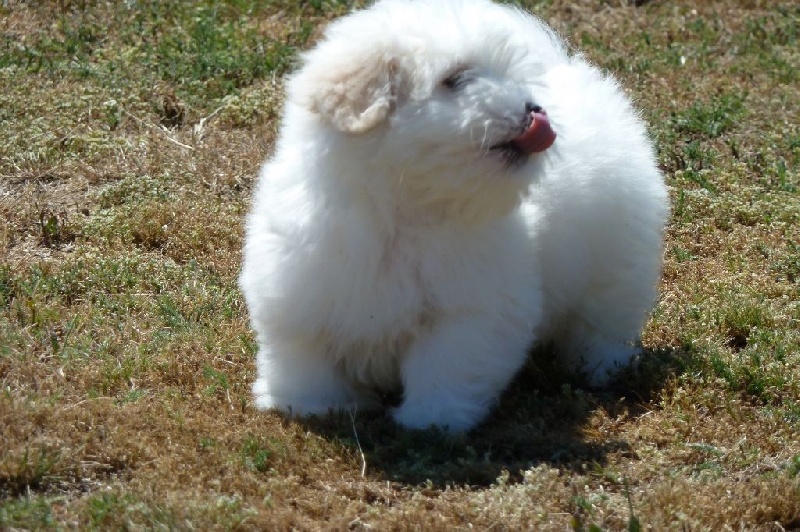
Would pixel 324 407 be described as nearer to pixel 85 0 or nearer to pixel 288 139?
pixel 288 139

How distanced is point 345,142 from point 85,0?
18.3 feet

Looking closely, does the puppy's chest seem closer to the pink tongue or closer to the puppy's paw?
the puppy's paw

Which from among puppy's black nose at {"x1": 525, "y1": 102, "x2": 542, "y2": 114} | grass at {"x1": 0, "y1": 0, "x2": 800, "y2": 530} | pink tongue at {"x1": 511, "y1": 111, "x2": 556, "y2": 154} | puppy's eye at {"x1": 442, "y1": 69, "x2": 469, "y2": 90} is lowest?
grass at {"x1": 0, "y1": 0, "x2": 800, "y2": 530}

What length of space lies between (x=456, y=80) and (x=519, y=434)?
141 cm

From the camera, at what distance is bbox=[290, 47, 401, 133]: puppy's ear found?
4270 millimetres

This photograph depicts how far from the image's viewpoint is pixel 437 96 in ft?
14.1

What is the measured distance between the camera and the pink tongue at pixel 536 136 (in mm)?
4281

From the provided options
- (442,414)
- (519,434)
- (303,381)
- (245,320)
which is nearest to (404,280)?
(442,414)

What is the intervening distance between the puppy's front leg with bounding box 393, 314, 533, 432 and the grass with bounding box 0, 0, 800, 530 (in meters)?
0.13

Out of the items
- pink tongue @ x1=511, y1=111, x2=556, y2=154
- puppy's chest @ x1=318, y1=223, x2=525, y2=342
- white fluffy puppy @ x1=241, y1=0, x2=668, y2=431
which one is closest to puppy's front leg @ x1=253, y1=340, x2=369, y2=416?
white fluffy puppy @ x1=241, y1=0, x2=668, y2=431

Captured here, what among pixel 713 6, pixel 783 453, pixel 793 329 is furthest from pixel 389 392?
pixel 713 6

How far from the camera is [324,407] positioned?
4914 millimetres

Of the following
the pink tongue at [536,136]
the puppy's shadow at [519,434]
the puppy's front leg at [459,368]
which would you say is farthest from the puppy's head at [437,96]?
the puppy's shadow at [519,434]

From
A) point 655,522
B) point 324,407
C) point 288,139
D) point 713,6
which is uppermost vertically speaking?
point 288,139
